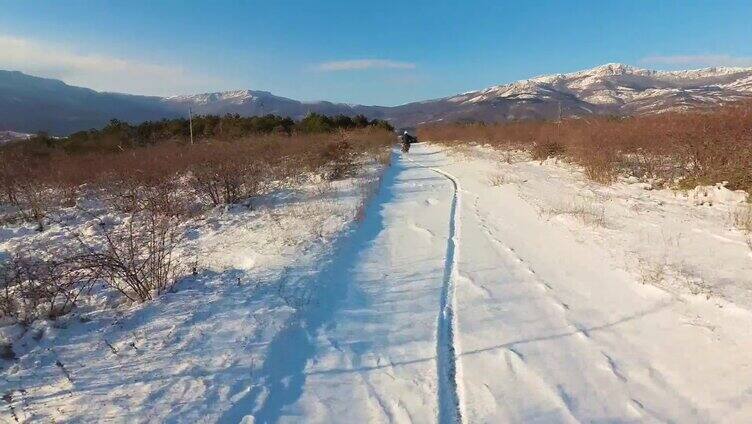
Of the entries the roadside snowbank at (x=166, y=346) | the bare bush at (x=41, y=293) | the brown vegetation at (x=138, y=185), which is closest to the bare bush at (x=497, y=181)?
the brown vegetation at (x=138, y=185)

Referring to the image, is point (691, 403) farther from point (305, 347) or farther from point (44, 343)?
point (44, 343)

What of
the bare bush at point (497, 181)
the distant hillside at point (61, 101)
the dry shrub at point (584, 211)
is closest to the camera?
the dry shrub at point (584, 211)

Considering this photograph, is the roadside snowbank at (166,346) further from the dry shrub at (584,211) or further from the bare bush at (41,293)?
the dry shrub at (584,211)

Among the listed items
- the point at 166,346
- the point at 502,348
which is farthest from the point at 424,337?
the point at 166,346

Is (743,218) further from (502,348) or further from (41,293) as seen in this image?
(41,293)

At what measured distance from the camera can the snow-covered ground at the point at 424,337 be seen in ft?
9.46

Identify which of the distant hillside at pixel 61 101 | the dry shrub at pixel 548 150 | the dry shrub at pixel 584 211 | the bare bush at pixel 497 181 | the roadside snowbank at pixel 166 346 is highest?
the distant hillside at pixel 61 101

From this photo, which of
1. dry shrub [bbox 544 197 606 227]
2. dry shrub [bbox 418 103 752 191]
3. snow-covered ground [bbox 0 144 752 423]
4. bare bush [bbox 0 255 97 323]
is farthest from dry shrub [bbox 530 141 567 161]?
bare bush [bbox 0 255 97 323]

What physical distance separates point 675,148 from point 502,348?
1033 cm

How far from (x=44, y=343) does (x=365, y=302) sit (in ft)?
10.1

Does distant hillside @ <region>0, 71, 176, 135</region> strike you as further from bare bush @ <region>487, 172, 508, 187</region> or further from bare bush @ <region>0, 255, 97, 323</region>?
bare bush @ <region>0, 255, 97, 323</region>

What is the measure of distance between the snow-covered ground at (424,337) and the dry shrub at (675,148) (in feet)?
10.5

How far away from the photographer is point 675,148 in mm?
10781

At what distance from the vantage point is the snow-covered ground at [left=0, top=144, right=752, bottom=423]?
9.46 feet
